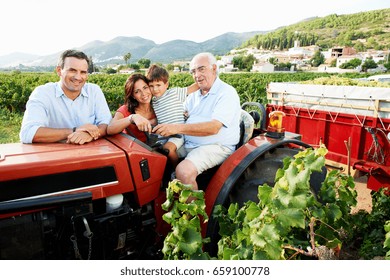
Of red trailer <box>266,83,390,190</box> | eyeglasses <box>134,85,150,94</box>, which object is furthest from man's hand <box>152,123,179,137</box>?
red trailer <box>266,83,390,190</box>

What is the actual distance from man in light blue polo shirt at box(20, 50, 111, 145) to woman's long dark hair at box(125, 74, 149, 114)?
0.25 metres

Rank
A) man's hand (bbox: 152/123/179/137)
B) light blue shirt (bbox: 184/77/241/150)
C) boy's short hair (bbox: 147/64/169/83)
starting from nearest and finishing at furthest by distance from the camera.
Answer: man's hand (bbox: 152/123/179/137) < light blue shirt (bbox: 184/77/241/150) < boy's short hair (bbox: 147/64/169/83)

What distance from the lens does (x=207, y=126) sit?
2.54 meters

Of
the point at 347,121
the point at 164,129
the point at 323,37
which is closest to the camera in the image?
the point at 164,129

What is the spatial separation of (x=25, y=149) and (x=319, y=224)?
178 centimetres

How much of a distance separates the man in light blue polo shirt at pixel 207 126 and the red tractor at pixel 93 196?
16 cm

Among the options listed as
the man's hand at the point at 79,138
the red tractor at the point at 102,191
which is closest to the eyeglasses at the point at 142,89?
the red tractor at the point at 102,191

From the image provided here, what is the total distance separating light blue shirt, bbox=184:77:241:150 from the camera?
2637 mm

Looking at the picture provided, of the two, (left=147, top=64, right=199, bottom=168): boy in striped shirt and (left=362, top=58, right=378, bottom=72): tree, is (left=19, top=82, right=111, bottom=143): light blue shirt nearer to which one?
(left=147, top=64, right=199, bottom=168): boy in striped shirt

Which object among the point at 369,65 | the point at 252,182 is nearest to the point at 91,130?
the point at 252,182

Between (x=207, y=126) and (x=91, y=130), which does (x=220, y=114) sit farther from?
(x=91, y=130)

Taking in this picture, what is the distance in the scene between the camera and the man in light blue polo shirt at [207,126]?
2383mm

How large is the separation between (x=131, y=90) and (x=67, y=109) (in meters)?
0.57

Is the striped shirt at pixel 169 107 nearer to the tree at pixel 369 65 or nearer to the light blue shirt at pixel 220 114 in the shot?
the light blue shirt at pixel 220 114
